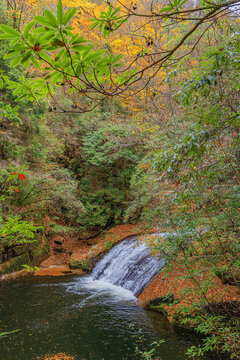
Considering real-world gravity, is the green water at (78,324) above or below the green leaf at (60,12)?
below

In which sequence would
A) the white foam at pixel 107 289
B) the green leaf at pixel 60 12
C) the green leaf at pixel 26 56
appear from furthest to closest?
the white foam at pixel 107 289 → the green leaf at pixel 26 56 → the green leaf at pixel 60 12

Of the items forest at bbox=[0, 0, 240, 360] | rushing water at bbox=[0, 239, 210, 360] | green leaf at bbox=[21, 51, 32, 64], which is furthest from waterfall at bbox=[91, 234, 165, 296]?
green leaf at bbox=[21, 51, 32, 64]

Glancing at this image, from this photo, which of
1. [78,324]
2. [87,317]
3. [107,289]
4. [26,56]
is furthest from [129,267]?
[26,56]

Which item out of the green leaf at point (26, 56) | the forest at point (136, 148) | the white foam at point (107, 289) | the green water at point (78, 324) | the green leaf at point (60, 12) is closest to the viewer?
the green leaf at point (60, 12)

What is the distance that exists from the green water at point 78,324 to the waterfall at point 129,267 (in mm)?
472

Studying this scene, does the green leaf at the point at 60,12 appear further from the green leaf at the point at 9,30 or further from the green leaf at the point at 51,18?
the green leaf at the point at 9,30

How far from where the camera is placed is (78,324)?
5.62 m

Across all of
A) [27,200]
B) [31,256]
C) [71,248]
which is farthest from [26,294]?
[71,248]

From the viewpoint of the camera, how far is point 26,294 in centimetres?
751

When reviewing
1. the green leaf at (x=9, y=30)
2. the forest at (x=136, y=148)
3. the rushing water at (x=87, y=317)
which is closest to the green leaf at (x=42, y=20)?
the forest at (x=136, y=148)

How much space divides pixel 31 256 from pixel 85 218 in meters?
3.52

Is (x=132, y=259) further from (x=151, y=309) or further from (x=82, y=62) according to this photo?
(x=82, y=62)

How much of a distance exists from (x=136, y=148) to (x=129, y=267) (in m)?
6.06

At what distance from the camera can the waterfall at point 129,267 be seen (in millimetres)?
7879
